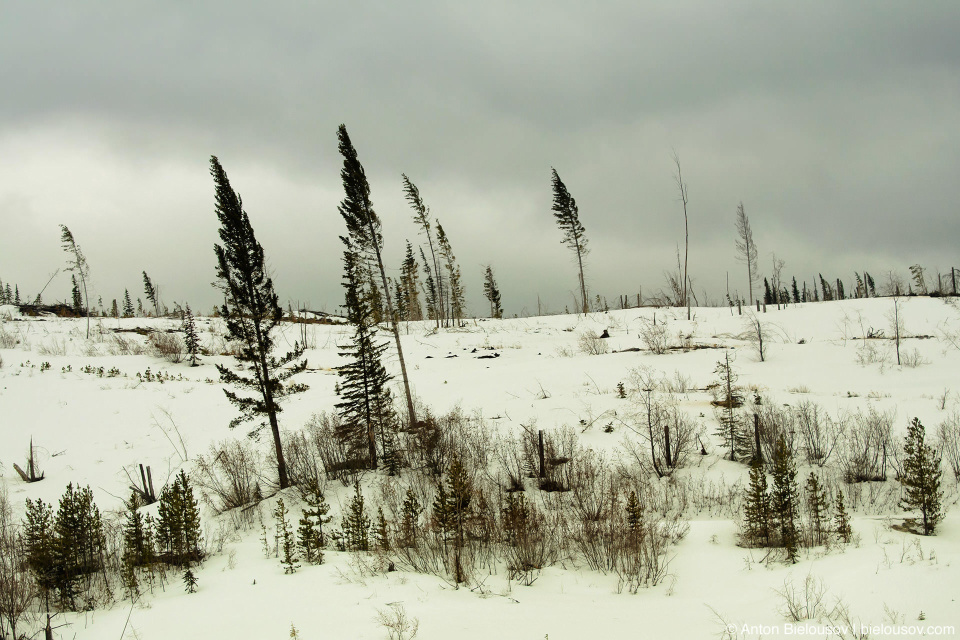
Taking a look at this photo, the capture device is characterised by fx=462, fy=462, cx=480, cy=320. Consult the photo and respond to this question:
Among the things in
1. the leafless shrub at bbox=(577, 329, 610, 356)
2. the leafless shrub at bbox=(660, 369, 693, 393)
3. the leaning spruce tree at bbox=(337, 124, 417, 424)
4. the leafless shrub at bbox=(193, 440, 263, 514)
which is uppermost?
the leaning spruce tree at bbox=(337, 124, 417, 424)

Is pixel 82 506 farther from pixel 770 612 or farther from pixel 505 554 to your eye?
pixel 770 612

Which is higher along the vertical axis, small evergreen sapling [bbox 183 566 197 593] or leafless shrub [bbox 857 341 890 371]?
leafless shrub [bbox 857 341 890 371]

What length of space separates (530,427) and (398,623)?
11.6m

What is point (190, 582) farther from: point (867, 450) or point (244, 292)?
point (867, 450)

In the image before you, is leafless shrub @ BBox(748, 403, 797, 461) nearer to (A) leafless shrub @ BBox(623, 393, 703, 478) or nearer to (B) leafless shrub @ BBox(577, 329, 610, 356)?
(A) leafless shrub @ BBox(623, 393, 703, 478)

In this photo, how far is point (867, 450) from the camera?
13.0 meters

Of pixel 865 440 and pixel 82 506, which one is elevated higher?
pixel 82 506

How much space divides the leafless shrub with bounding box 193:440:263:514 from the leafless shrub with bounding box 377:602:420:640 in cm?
1032

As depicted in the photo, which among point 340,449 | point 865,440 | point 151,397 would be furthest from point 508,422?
point 151,397

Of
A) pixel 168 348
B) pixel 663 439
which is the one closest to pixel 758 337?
pixel 663 439

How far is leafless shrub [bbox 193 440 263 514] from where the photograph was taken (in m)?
15.2

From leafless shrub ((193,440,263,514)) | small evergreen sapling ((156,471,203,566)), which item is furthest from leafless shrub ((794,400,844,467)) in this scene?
leafless shrub ((193,440,263,514))

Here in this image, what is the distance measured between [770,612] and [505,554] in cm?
478

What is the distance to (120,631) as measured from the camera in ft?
22.4
